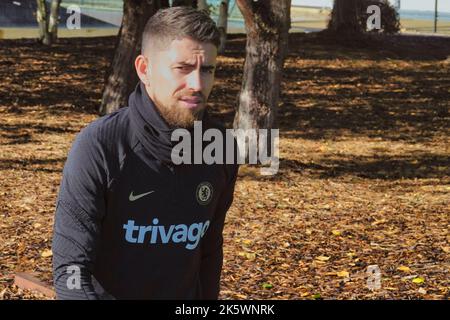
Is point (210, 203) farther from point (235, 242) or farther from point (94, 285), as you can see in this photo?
point (235, 242)

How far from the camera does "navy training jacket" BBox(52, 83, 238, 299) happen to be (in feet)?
10.2

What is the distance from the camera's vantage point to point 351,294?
25.9 ft

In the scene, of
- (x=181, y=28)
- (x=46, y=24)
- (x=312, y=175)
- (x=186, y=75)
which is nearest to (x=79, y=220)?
(x=186, y=75)

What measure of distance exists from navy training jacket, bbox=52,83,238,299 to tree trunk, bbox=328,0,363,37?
26327 millimetres

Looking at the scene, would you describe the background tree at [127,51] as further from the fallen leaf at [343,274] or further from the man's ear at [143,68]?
the man's ear at [143,68]

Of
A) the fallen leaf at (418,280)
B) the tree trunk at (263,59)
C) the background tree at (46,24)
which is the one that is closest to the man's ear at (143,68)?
the fallen leaf at (418,280)

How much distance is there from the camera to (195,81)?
3059 millimetres

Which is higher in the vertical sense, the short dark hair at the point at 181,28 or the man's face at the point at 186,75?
the short dark hair at the point at 181,28

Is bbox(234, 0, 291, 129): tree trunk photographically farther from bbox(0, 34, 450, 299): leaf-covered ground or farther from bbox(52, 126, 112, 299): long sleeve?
bbox(52, 126, 112, 299): long sleeve

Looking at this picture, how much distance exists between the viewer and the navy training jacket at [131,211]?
3117 millimetres

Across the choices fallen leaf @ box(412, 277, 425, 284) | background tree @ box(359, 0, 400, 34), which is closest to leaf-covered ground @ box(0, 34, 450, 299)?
fallen leaf @ box(412, 277, 425, 284)

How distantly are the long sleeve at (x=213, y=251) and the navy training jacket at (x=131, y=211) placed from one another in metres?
0.10

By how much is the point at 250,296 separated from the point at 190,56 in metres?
5.06
